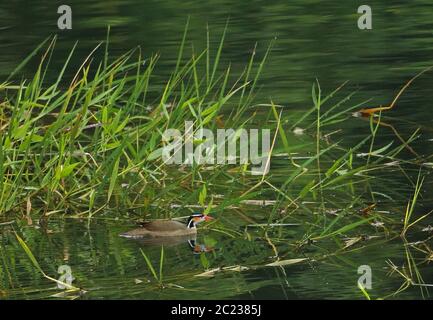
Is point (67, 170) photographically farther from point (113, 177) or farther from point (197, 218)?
point (197, 218)

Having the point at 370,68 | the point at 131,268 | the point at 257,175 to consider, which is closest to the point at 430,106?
the point at 370,68

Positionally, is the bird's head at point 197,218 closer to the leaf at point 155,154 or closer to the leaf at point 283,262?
the leaf at point 155,154

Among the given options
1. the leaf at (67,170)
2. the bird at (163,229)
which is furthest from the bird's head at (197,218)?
the leaf at (67,170)

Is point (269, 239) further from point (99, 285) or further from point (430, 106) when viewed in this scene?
point (430, 106)

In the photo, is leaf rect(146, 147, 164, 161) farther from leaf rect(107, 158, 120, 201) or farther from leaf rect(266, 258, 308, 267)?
leaf rect(266, 258, 308, 267)

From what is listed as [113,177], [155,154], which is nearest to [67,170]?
[113,177]

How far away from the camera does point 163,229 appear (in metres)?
9.32

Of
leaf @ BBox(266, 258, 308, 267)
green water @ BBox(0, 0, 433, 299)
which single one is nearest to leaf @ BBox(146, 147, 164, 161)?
green water @ BBox(0, 0, 433, 299)

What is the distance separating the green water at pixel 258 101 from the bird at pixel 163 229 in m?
0.07

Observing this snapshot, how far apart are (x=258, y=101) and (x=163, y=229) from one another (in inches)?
166

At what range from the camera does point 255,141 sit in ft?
32.3

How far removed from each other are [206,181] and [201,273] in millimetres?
1090

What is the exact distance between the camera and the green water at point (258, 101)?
8.39 meters

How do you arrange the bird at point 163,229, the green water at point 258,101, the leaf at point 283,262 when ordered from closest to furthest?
the green water at point 258,101
the leaf at point 283,262
the bird at point 163,229
